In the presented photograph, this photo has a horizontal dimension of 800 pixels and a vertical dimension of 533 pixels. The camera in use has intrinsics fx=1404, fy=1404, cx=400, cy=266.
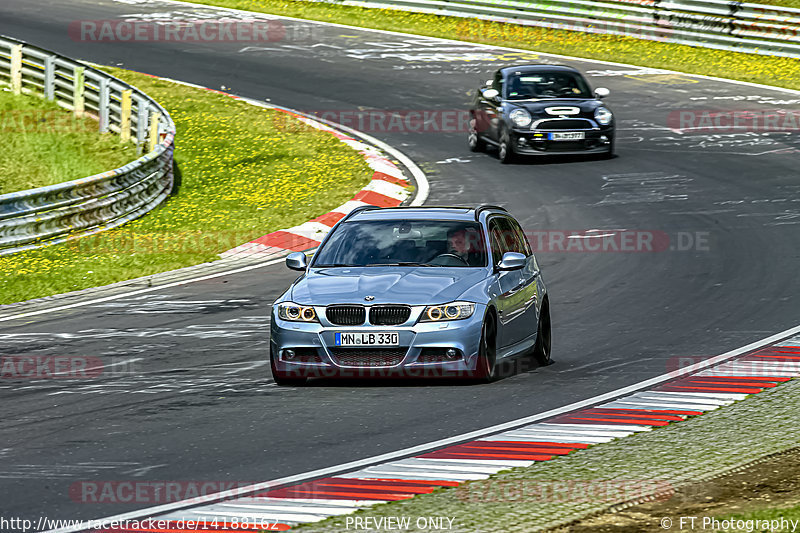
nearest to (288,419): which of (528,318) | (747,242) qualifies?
(528,318)

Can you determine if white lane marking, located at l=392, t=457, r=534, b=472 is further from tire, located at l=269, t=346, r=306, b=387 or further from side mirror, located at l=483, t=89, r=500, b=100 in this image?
side mirror, located at l=483, t=89, r=500, b=100

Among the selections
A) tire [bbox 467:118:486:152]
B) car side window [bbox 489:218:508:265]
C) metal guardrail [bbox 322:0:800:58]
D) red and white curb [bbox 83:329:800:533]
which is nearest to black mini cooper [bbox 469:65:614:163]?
tire [bbox 467:118:486:152]

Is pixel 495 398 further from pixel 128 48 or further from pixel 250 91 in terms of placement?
pixel 128 48

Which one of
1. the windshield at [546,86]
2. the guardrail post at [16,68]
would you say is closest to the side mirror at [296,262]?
the windshield at [546,86]

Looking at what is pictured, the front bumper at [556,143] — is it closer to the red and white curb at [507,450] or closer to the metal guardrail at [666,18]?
the metal guardrail at [666,18]

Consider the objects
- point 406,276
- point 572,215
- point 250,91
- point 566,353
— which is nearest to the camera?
point 406,276

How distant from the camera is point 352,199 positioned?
21594mm

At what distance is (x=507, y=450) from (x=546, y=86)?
16869mm

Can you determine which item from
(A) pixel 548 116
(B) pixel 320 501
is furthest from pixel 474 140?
(B) pixel 320 501

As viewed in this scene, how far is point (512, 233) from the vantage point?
12.9 meters

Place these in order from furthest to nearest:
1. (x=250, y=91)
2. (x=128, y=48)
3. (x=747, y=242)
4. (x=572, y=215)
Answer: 1. (x=128, y=48)
2. (x=250, y=91)
3. (x=572, y=215)
4. (x=747, y=242)

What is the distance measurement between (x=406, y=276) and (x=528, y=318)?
1299 mm

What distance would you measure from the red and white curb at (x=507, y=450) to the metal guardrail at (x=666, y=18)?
2341 centimetres

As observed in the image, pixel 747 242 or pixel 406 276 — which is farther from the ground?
pixel 406 276
